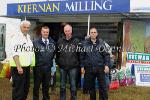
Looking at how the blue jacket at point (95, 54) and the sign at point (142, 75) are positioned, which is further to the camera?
the sign at point (142, 75)

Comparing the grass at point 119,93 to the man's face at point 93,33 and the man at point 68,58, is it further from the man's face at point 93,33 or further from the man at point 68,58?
the man's face at point 93,33

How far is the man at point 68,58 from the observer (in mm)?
8227

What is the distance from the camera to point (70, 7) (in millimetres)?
15984

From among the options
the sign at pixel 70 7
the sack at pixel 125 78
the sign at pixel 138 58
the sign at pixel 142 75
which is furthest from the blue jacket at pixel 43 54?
the sign at pixel 70 7

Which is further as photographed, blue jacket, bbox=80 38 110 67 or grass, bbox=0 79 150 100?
grass, bbox=0 79 150 100

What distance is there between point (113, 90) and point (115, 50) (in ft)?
15.1

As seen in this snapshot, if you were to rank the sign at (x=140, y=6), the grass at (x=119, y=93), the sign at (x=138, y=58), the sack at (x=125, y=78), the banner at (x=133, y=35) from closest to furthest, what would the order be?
the grass at (x=119, y=93)
the sack at (x=125, y=78)
the sign at (x=138, y=58)
the sign at (x=140, y=6)
the banner at (x=133, y=35)

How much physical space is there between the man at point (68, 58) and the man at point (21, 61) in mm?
911

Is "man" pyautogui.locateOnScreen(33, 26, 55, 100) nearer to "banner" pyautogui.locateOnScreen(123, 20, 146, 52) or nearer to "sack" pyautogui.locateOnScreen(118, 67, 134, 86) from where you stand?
"sack" pyautogui.locateOnScreen(118, 67, 134, 86)

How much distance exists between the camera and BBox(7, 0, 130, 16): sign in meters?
14.6

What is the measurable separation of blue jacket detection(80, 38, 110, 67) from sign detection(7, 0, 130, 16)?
656cm

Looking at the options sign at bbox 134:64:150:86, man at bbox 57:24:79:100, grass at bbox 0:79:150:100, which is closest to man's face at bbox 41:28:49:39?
man at bbox 57:24:79:100

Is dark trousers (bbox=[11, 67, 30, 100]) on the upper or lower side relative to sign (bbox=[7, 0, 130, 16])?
lower

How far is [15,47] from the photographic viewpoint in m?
7.32
